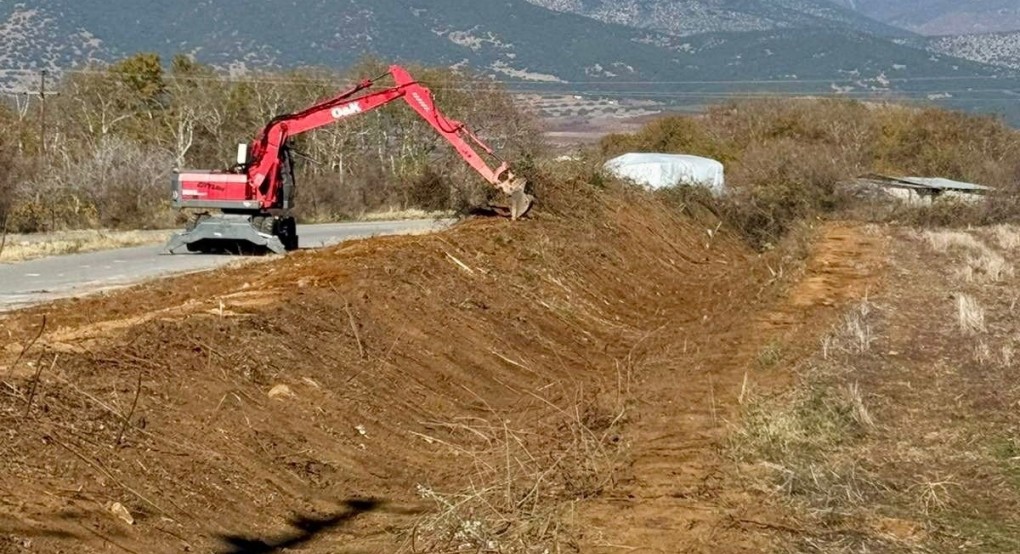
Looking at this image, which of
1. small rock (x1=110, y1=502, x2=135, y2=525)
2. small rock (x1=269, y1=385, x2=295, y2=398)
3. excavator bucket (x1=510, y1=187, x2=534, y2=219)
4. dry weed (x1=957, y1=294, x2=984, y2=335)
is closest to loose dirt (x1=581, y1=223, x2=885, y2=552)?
dry weed (x1=957, y1=294, x2=984, y2=335)

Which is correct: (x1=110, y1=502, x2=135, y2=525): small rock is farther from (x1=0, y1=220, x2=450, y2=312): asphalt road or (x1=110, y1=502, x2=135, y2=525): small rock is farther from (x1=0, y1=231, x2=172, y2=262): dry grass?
(x1=0, y1=231, x2=172, y2=262): dry grass

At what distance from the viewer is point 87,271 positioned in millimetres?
22922

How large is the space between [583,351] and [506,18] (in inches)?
7269

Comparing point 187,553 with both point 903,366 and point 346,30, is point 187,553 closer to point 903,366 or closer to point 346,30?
point 903,366

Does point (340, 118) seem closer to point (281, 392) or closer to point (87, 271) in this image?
point (87, 271)

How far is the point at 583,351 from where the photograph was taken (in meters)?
18.5

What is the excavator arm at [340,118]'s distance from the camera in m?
26.1

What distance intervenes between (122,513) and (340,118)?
61.3 feet

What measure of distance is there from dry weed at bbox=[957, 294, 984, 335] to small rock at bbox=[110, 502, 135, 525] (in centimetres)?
1085

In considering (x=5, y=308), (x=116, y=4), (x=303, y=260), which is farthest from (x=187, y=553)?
(x=116, y=4)

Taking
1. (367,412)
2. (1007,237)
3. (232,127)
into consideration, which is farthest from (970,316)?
(232,127)

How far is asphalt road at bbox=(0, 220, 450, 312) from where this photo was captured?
18922mm

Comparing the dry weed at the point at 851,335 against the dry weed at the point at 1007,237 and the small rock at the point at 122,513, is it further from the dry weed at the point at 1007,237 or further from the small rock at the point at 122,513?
the dry weed at the point at 1007,237

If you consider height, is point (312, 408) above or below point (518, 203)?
below
